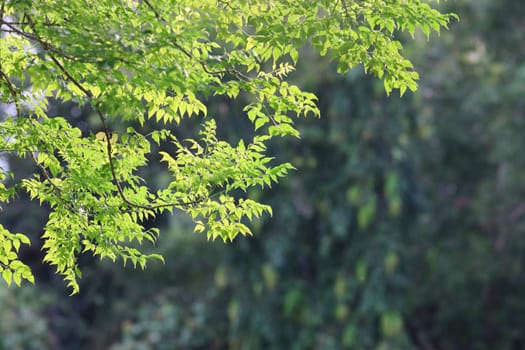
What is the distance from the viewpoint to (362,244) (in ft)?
37.2

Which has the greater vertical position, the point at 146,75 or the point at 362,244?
the point at 362,244

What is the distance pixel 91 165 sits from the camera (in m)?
3.47

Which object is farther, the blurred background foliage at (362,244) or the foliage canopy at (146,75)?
the blurred background foliage at (362,244)

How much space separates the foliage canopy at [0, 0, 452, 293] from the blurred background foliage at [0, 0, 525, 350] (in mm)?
7871

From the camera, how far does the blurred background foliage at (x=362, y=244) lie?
445 inches

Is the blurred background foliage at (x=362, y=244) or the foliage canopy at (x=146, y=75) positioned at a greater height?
the blurred background foliage at (x=362, y=244)

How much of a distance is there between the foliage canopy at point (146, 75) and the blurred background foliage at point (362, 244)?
787cm

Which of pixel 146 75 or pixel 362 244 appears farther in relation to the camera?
pixel 362 244

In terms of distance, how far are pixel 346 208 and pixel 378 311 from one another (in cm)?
156

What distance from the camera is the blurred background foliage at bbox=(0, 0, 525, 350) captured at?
11312 millimetres

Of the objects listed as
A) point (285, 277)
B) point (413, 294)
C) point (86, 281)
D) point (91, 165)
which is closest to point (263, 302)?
point (285, 277)

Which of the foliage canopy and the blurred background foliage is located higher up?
the blurred background foliage

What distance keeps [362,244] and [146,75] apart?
28.6 ft

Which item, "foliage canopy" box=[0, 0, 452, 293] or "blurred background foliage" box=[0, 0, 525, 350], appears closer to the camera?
"foliage canopy" box=[0, 0, 452, 293]
